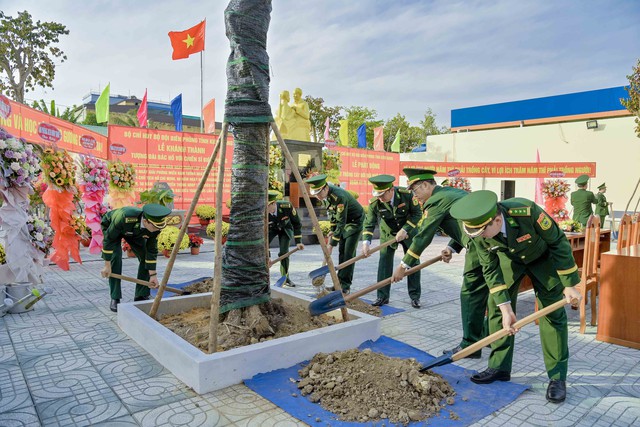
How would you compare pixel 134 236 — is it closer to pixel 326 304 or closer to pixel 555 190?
pixel 326 304

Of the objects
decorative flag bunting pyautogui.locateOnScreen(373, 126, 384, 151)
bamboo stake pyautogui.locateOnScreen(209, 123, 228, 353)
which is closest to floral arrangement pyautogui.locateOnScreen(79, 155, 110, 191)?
bamboo stake pyautogui.locateOnScreen(209, 123, 228, 353)

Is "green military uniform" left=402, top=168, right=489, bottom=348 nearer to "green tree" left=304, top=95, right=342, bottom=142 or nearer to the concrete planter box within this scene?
the concrete planter box

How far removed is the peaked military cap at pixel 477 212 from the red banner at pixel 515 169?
13477mm

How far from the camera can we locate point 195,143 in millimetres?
15250

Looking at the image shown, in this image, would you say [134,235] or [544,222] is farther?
[134,235]

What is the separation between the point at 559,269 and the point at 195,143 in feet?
44.9

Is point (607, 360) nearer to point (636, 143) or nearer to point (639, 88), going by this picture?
point (639, 88)

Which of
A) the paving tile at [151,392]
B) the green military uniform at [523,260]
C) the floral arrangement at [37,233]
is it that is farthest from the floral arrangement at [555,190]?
the floral arrangement at [37,233]

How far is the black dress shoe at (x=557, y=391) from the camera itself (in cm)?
330

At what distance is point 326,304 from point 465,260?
4.65ft

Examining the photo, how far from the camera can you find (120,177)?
9.22m

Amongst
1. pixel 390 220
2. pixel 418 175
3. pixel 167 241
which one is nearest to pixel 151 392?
pixel 418 175

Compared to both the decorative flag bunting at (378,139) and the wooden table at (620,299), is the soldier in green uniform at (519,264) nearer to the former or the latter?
the wooden table at (620,299)

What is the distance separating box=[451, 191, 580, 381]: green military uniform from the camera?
3.31 m
